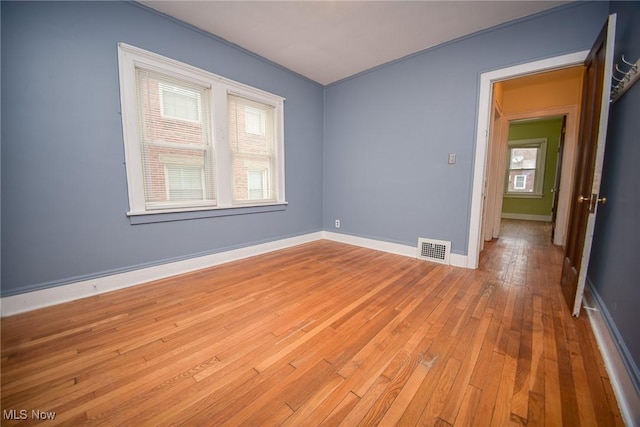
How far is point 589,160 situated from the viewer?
1.94 m

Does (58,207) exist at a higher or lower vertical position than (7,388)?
higher

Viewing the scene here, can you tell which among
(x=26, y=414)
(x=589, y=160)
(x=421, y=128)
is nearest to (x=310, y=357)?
(x=26, y=414)

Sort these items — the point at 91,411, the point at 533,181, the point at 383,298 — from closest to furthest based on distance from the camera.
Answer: the point at 91,411 → the point at 383,298 → the point at 533,181

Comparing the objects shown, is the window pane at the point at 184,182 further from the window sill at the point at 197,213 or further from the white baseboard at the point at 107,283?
the white baseboard at the point at 107,283

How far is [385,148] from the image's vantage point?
360cm

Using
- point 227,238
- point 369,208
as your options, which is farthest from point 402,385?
point 369,208

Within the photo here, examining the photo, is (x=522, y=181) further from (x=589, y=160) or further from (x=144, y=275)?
(x=144, y=275)

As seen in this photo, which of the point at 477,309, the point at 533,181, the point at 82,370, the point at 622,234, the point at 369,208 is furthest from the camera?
the point at 533,181

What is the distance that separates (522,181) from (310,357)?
8.81 m

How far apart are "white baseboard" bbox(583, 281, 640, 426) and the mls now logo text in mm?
2582

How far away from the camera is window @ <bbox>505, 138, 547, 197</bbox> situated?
687 centimetres

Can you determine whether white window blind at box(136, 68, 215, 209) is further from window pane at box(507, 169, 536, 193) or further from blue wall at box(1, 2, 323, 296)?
window pane at box(507, 169, 536, 193)

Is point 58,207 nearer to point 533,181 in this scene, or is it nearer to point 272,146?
point 272,146

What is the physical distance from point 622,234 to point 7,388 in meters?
3.61
